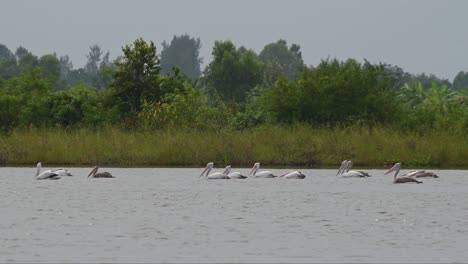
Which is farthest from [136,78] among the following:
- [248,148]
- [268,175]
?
[268,175]

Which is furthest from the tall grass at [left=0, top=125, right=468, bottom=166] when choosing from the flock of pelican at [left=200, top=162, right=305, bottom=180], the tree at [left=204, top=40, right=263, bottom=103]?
the tree at [left=204, top=40, right=263, bottom=103]

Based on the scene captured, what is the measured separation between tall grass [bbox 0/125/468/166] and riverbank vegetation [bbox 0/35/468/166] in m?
0.04

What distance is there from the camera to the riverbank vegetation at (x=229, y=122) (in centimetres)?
4038

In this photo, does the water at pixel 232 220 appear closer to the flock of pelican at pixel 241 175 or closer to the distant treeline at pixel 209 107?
the flock of pelican at pixel 241 175

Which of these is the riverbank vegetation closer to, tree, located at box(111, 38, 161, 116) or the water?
tree, located at box(111, 38, 161, 116)

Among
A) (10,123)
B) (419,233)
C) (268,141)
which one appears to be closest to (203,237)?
(419,233)

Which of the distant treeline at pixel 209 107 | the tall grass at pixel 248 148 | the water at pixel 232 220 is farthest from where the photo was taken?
the distant treeline at pixel 209 107

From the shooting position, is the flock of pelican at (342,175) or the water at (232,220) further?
the flock of pelican at (342,175)

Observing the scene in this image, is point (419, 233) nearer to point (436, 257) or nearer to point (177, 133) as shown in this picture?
point (436, 257)

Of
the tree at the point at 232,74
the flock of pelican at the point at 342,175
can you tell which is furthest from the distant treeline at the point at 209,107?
the tree at the point at 232,74

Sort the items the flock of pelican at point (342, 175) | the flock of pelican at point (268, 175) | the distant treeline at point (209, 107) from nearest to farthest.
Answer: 1. the flock of pelican at point (342, 175)
2. the flock of pelican at point (268, 175)
3. the distant treeline at point (209, 107)

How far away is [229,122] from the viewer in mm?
50188

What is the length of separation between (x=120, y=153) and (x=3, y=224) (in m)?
22.9

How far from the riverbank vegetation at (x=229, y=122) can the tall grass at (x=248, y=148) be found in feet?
0.12
